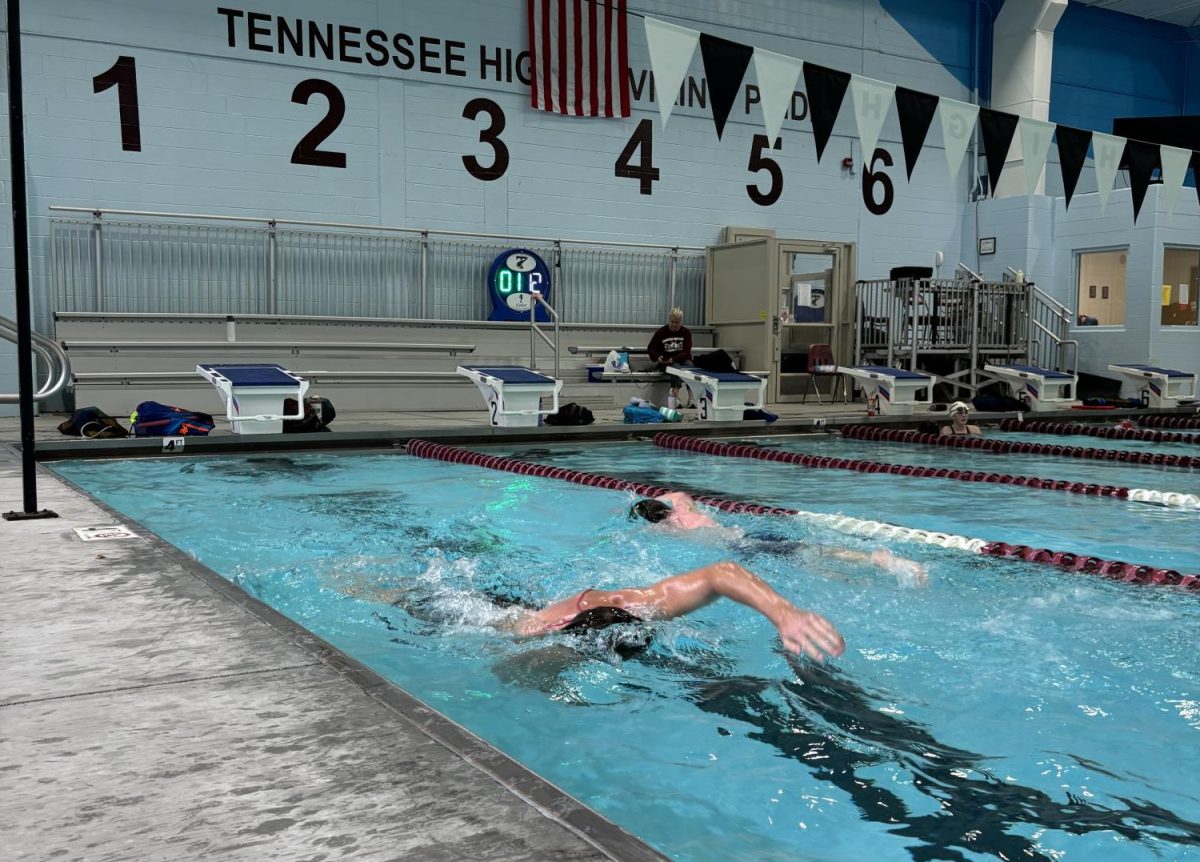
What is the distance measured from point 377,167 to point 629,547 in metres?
8.82

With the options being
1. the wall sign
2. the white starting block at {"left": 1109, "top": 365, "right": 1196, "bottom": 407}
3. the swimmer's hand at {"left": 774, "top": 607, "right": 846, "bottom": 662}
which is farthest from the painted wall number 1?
the white starting block at {"left": 1109, "top": 365, "right": 1196, "bottom": 407}

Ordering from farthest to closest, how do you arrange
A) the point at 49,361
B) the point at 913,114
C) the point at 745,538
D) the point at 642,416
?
1. the point at 642,416
2. the point at 913,114
3. the point at 49,361
4. the point at 745,538

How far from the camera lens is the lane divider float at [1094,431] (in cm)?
1014

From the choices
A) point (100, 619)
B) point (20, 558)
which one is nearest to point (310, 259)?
point (20, 558)

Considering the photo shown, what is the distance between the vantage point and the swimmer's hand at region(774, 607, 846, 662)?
8.20 feet

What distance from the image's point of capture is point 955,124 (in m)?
8.67

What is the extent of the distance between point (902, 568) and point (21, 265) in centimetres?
377

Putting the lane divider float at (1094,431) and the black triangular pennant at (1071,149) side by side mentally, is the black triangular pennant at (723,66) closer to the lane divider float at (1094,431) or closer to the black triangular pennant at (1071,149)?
the black triangular pennant at (1071,149)

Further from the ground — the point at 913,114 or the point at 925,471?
the point at 913,114

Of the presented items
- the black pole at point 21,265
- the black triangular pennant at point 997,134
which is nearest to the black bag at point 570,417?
the black triangular pennant at point 997,134

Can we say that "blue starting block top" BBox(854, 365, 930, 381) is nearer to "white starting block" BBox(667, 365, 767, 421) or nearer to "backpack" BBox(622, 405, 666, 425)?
"white starting block" BBox(667, 365, 767, 421)

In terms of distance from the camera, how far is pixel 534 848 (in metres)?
1.34

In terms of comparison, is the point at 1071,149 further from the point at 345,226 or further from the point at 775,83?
the point at 345,226

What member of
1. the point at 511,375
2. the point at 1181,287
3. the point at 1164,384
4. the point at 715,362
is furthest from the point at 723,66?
the point at 1181,287
